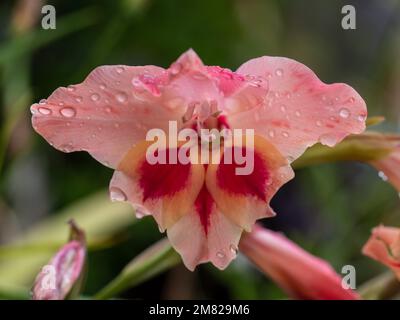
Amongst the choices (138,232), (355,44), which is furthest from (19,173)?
(355,44)

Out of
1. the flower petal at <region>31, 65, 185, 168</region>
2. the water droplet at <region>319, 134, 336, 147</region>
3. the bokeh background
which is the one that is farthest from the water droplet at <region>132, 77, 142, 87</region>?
the bokeh background

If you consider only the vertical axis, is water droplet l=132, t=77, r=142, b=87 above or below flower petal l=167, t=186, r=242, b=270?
above

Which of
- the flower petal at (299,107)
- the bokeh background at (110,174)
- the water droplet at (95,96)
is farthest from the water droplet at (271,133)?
the bokeh background at (110,174)

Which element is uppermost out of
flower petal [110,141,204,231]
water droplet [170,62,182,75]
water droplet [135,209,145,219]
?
water droplet [170,62,182,75]

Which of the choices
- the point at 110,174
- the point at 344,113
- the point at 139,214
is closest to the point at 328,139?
Result: the point at 344,113

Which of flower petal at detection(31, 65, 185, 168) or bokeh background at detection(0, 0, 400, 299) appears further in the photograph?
bokeh background at detection(0, 0, 400, 299)

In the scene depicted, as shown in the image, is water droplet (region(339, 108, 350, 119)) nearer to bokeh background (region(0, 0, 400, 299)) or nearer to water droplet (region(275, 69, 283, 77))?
water droplet (region(275, 69, 283, 77))
